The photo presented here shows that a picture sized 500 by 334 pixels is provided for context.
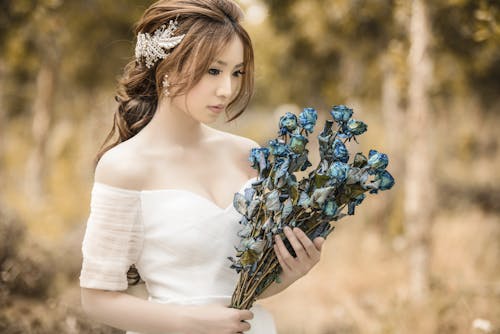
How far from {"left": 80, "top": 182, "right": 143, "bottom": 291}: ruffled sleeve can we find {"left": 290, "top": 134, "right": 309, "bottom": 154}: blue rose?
534 millimetres

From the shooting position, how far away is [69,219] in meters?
8.64

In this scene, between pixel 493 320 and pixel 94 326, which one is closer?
pixel 94 326

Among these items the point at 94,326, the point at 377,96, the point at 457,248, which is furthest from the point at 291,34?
the point at 94,326

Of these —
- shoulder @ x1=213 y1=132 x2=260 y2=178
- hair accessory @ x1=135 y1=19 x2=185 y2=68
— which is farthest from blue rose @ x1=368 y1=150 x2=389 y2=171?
hair accessory @ x1=135 y1=19 x2=185 y2=68

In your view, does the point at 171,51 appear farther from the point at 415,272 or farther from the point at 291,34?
the point at 291,34

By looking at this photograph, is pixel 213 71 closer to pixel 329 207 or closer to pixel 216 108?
pixel 216 108

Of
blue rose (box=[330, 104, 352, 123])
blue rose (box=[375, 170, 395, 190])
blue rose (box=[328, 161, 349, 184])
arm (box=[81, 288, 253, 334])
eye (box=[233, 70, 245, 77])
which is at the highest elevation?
eye (box=[233, 70, 245, 77])

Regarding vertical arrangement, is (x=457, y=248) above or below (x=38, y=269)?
above

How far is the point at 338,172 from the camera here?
1.56 meters

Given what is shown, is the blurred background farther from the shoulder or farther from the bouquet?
the bouquet

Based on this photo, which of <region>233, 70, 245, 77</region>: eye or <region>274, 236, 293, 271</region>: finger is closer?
<region>274, 236, 293, 271</region>: finger

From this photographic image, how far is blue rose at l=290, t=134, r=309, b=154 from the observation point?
1610mm

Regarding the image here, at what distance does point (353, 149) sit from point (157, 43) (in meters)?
9.17

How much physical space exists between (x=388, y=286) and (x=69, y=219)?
15.6 feet
